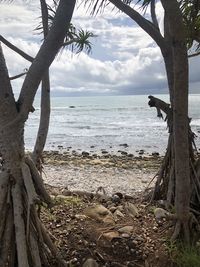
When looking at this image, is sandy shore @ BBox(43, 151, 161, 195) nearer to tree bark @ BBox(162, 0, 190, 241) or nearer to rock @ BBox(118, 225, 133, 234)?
rock @ BBox(118, 225, 133, 234)

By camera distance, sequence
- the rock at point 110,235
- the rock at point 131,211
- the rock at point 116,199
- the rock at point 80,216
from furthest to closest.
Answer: the rock at point 116,199 < the rock at point 131,211 < the rock at point 80,216 < the rock at point 110,235

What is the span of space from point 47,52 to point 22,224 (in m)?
1.32

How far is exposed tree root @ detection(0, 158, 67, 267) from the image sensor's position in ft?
10.9

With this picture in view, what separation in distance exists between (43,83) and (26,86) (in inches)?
54.6

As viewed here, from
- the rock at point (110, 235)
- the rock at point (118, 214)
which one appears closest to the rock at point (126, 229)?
the rock at point (110, 235)

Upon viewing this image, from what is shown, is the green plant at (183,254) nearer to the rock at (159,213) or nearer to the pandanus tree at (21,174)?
the rock at (159,213)

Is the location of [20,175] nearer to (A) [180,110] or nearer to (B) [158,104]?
Answer: (A) [180,110]

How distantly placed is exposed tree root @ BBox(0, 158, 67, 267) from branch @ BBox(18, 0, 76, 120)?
0.51 meters

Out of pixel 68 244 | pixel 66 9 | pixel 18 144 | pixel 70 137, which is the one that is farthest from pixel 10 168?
pixel 70 137

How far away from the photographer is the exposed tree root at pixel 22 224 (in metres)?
3.32

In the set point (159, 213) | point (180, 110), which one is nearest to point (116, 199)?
point (159, 213)

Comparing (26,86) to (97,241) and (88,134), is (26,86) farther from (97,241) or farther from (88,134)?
(88,134)

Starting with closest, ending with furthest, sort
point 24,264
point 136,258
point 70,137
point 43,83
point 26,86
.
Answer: point 24,264 < point 26,86 < point 136,258 < point 43,83 < point 70,137

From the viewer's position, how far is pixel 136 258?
374 cm
